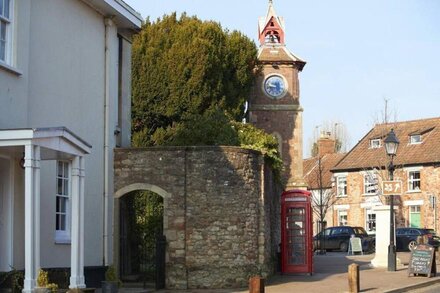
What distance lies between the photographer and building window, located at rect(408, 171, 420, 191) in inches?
2194

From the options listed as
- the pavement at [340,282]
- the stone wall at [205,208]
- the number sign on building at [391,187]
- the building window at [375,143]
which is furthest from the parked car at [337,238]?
the stone wall at [205,208]

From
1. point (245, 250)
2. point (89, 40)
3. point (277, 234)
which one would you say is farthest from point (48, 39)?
point (277, 234)

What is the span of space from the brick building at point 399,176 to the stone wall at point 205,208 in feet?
116

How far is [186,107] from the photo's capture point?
39.2m

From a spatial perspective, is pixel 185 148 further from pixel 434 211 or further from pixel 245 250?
pixel 434 211

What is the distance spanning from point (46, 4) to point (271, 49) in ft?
110

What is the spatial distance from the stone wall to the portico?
453 centimetres

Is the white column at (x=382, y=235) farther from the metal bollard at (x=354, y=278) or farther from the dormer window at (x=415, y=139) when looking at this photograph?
the dormer window at (x=415, y=139)

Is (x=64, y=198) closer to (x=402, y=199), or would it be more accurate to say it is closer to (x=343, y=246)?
(x=343, y=246)

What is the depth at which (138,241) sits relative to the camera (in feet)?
75.4

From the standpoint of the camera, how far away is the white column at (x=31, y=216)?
1455 centimetres

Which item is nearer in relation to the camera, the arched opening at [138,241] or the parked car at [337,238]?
the arched opening at [138,241]

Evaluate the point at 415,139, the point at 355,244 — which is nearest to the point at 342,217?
the point at 415,139

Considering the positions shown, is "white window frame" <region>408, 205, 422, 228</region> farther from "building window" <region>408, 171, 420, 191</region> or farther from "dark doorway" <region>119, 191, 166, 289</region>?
"dark doorway" <region>119, 191, 166, 289</region>
